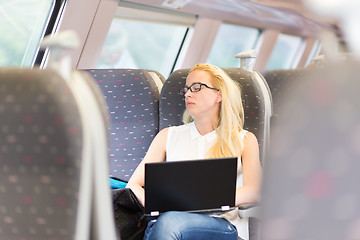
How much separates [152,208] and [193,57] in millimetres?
4945

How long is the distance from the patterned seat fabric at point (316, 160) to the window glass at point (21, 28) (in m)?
3.46

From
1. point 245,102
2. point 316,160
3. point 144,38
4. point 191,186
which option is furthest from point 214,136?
point 144,38

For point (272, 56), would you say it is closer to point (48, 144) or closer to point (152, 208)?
point (152, 208)

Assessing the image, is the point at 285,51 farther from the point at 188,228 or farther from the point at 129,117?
the point at 188,228

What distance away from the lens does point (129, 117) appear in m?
2.64

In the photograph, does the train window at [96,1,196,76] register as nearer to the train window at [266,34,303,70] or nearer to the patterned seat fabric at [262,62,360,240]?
the train window at [266,34,303,70]

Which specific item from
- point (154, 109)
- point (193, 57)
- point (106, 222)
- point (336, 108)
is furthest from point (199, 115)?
point (193, 57)

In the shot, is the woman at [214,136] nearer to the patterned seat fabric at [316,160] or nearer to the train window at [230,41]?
the patterned seat fabric at [316,160]

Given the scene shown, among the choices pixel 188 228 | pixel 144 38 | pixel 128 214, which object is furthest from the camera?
pixel 144 38

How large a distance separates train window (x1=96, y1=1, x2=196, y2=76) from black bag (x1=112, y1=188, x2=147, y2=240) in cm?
328

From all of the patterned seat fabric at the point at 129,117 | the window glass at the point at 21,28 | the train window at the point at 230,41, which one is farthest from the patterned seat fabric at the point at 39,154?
the train window at the point at 230,41

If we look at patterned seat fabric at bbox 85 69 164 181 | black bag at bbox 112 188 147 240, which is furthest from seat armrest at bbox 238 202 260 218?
patterned seat fabric at bbox 85 69 164 181

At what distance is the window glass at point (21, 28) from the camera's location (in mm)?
3953

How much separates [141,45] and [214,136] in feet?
14.2
